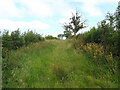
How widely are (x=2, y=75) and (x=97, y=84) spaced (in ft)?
10.8

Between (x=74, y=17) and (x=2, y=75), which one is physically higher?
(x=74, y=17)

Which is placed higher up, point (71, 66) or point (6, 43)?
point (6, 43)

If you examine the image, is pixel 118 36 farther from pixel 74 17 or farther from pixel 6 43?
pixel 74 17

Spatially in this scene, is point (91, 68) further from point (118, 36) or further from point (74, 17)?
point (74, 17)

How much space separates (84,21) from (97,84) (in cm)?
3227

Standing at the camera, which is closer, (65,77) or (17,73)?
(65,77)

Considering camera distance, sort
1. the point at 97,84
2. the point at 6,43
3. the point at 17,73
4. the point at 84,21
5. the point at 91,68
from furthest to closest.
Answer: the point at 84,21 → the point at 6,43 → the point at 91,68 → the point at 17,73 → the point at 97,84

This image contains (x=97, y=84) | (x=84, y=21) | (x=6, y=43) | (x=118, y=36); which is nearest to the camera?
(x=97, y=84)

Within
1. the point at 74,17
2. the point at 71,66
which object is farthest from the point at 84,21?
the point at 71,66

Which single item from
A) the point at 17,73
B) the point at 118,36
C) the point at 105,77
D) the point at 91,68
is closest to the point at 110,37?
the point at 118,36

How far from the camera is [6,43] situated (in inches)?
428

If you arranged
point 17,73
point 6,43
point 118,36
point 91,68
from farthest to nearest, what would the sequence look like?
point 6,43, point 118,36, point 91,68, point 17,73

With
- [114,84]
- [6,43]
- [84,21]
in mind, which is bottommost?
[114,84]

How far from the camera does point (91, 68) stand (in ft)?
23.7
